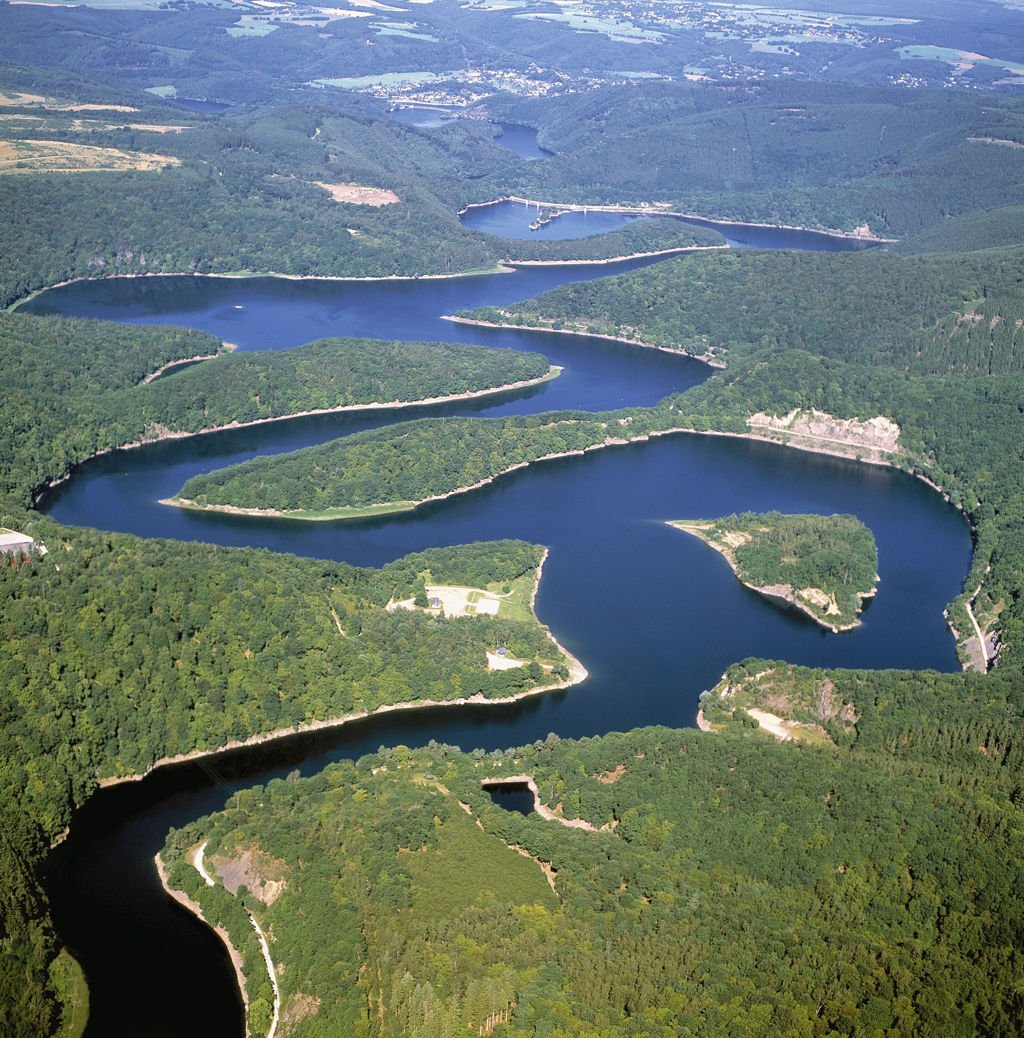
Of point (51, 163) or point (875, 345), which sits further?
point (51, 163)

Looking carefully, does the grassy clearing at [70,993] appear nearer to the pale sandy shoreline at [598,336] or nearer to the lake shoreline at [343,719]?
the lake shoreline at [343,719]

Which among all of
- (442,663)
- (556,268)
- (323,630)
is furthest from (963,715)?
(556,268)

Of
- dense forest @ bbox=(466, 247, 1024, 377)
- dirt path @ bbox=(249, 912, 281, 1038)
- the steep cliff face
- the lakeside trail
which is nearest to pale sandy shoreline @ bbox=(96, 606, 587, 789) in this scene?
the lakeside trail

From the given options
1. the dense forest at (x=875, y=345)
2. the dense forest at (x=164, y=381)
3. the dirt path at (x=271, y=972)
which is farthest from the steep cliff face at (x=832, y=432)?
the dirt path at (x=271, y=972)

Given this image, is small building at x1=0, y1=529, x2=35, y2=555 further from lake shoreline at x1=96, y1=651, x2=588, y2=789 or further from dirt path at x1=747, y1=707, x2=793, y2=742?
dirt path at x1=747, y1=707, x2=793, y2=742

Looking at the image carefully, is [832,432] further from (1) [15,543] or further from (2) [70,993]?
(2) [70,993]

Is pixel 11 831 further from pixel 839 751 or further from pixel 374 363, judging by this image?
pixel 374 363

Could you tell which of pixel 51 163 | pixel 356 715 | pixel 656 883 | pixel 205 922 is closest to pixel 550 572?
pixel 356 715
